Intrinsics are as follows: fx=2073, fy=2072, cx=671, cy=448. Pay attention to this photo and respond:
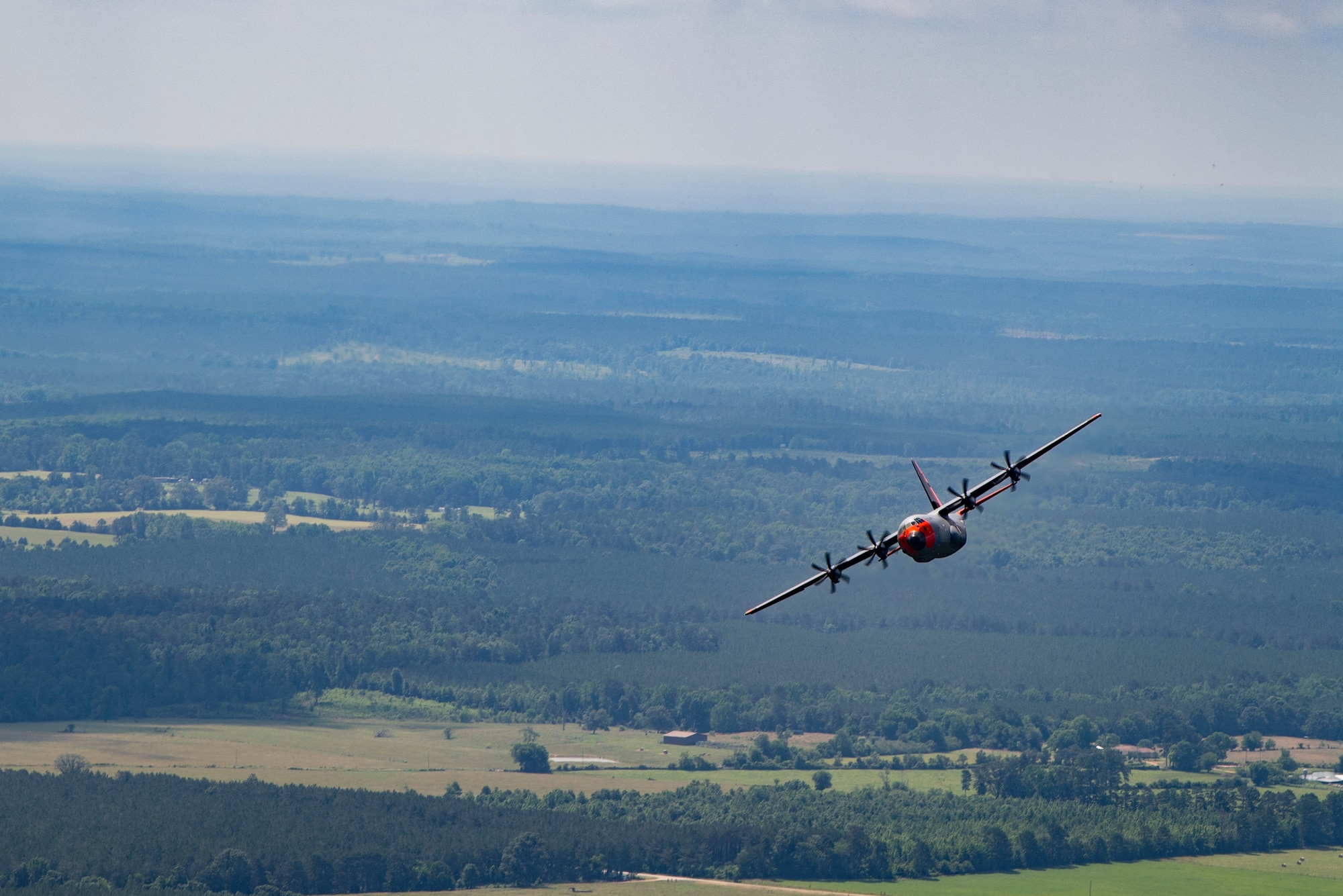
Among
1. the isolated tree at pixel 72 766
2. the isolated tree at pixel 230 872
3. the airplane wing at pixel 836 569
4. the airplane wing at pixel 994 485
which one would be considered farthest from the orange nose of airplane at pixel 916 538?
the isolated tree at pixel 72 766

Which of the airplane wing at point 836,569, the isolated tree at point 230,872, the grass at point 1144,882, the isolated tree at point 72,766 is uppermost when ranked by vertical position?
the airplane wing at point 836,569

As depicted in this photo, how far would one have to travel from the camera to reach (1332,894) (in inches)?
6673

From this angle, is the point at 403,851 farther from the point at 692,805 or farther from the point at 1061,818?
the point at 1061,818

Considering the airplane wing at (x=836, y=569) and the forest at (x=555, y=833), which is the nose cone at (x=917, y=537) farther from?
the forest at (x=555, y=833)

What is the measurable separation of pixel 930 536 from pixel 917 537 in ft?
1.63

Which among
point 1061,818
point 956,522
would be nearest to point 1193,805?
point 1061,818

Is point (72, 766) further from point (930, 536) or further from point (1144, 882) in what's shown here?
point (930, 536)

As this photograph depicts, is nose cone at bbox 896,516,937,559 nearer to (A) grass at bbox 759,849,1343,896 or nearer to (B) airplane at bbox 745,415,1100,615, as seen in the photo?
(B) airplane at bbox 745,415,1100,615

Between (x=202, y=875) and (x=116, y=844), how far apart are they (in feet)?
27.9

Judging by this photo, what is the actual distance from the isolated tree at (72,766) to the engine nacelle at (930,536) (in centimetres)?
14387

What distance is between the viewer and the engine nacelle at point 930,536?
6119 cm

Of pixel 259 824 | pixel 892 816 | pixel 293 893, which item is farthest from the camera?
pixel 892 816

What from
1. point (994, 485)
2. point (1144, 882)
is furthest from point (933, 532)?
point (1144, 882)

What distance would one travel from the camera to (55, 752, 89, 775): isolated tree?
190m
